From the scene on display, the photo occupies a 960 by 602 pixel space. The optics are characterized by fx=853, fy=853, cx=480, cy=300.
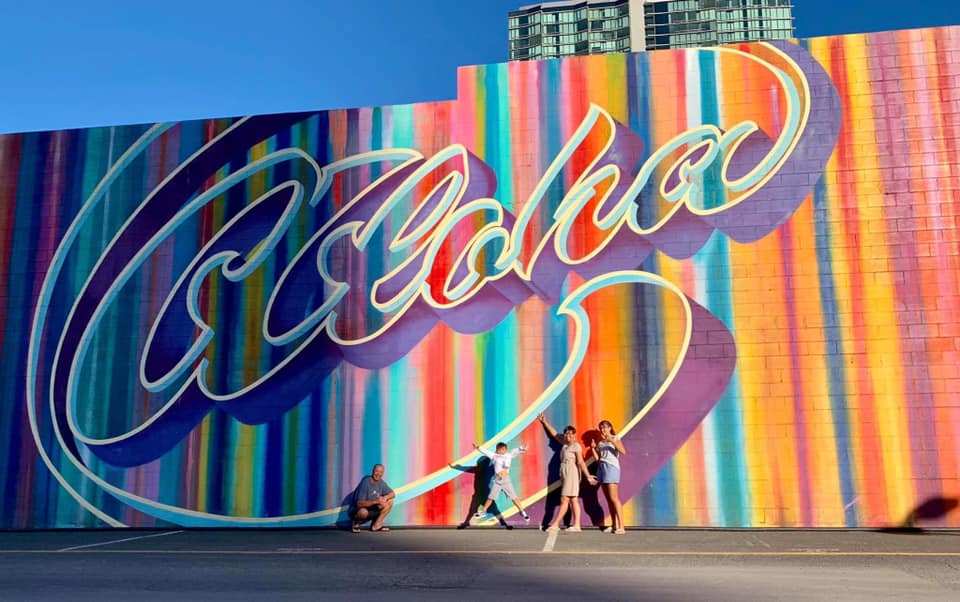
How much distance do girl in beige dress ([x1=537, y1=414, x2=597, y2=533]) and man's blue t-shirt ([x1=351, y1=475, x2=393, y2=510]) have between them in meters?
2.70

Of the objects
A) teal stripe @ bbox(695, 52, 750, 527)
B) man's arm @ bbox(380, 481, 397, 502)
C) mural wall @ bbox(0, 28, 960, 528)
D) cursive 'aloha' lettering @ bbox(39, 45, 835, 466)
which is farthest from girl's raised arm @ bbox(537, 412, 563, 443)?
man's arm @ bbox(380, 481, 397, 502)

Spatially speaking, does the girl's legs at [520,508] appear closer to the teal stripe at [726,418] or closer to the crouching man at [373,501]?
the crouching man at [373,501]

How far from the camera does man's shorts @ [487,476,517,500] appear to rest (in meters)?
13.5

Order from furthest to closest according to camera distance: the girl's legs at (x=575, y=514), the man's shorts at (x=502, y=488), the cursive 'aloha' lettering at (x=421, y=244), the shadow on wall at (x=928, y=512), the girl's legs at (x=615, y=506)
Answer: the cursive 'aloha' lettering at (x=421, y=244) → the man's shorts at (x=502, y=488) → the girl's legs at (x=575, y=514) → the girl's legs at (x=615, y=506) → the shadow on wall at (x=928, y=512)

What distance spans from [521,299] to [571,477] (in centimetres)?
306

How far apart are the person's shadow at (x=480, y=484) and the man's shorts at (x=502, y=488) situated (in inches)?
7.5

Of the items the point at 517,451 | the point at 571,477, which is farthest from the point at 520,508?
the point at 571,477

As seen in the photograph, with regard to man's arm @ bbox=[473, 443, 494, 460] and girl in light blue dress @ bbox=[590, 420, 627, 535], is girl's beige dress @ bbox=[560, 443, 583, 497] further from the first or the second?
man's arm @ bbox=[473, 443, 494, 460]

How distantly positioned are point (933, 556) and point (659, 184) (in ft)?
22.9

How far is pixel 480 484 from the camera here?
13.8 m

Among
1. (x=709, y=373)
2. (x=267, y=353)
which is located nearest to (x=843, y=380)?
(x=709, y=373)

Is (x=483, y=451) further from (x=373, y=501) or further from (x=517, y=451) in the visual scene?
(x=373, y=501)

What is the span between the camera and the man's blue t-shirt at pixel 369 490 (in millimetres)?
13570

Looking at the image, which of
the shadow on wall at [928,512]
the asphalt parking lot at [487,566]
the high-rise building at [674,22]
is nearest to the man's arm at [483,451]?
the asphalt parking lot at [487,566]
